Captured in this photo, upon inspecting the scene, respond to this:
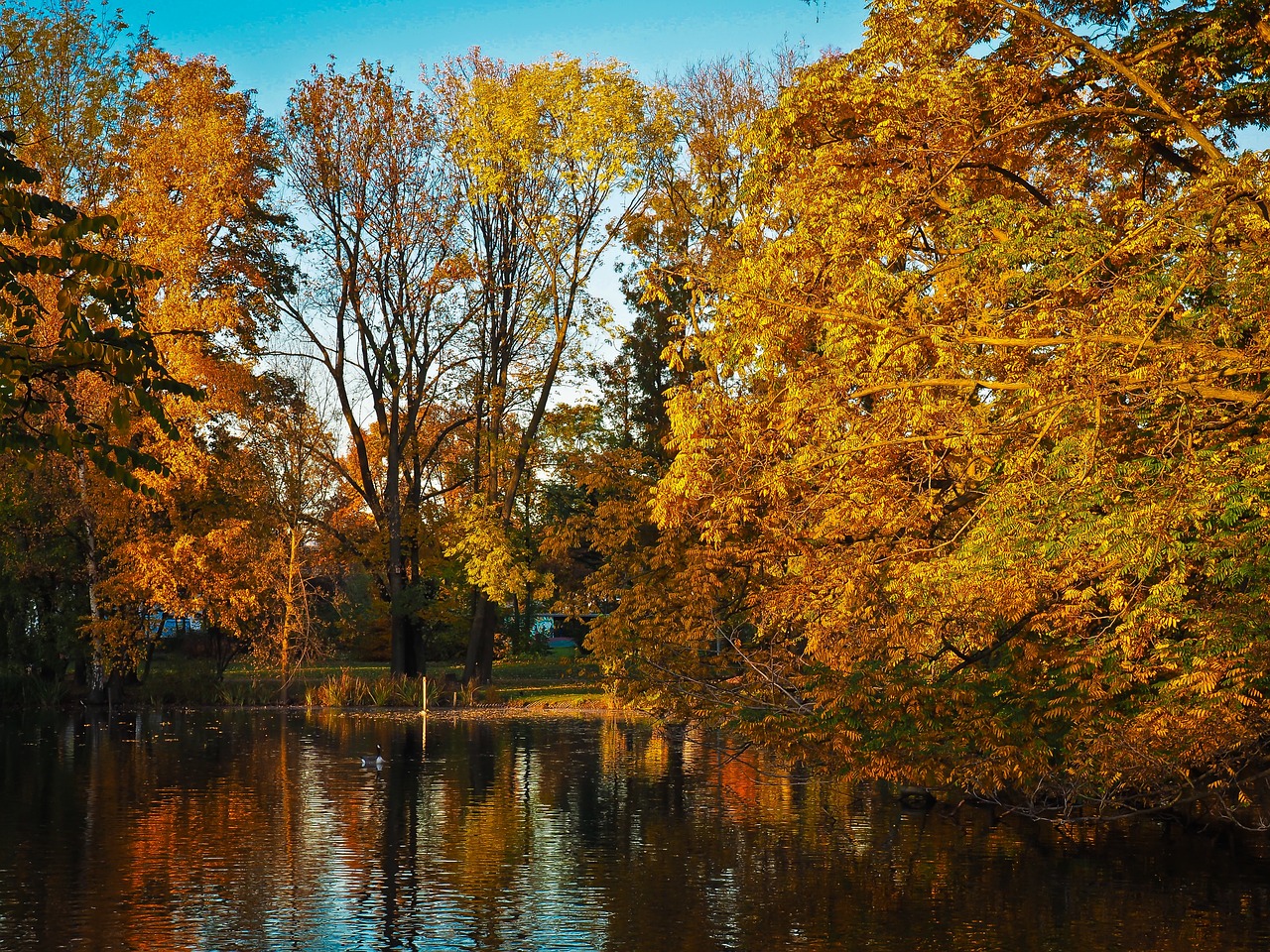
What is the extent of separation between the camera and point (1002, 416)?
1675 cm

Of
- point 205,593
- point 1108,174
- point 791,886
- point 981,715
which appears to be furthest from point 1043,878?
point 205,593

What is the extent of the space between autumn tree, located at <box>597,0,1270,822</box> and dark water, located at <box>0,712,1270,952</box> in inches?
45.7

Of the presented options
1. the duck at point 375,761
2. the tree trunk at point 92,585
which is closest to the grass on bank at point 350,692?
the tree trunk at point 92,585

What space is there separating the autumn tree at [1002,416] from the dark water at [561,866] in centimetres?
116

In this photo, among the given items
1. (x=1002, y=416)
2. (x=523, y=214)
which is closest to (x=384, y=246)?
(x=523, y=214)

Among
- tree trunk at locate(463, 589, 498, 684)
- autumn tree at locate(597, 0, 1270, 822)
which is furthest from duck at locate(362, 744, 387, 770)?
tree trunk at locate(463, 589, 498, 684)

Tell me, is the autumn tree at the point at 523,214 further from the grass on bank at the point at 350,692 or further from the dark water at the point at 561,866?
the dark water at the point at 561,866

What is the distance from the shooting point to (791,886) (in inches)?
559

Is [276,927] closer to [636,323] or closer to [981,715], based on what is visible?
[981,715]

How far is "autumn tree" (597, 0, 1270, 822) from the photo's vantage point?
13727 millimetres

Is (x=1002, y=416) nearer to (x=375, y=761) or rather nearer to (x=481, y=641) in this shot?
(x=375, y=761)

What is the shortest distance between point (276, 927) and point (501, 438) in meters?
32.5

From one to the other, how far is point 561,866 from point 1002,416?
7.57 metres

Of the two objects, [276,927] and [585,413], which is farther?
[585,413]
